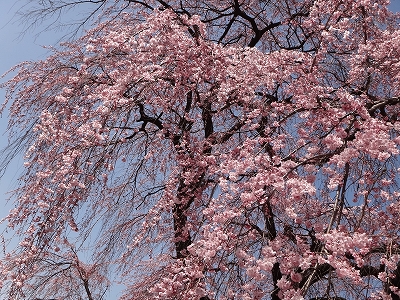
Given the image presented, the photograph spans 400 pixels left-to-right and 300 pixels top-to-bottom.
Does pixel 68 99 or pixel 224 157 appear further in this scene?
pixel 68 99

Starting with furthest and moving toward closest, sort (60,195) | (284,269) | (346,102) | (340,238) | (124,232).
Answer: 1. (124,232)
2. (60,195)
3. (346,102)
4. (284,269)
5. (340,238)

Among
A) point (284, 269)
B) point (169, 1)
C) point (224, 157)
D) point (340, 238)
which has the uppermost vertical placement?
point (169, 1)

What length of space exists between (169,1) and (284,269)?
465 cm

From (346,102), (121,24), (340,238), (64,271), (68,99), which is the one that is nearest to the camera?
(340,238)

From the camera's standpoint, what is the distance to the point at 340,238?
285 cm

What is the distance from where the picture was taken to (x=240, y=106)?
508cm

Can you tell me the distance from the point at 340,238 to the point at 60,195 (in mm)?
2325

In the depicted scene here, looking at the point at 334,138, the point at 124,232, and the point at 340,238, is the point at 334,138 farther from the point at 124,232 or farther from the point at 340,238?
the point at 124,232

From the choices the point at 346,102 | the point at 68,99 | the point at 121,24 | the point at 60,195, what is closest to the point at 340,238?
the point at 346,102

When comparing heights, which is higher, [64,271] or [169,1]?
[169,1]

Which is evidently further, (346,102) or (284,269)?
(346,102)

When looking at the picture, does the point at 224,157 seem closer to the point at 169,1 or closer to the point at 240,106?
the point at 240,106

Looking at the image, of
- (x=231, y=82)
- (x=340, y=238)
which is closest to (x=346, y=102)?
(x=340, y=238)

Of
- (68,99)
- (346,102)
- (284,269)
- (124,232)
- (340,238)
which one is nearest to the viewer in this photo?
(340,238)
